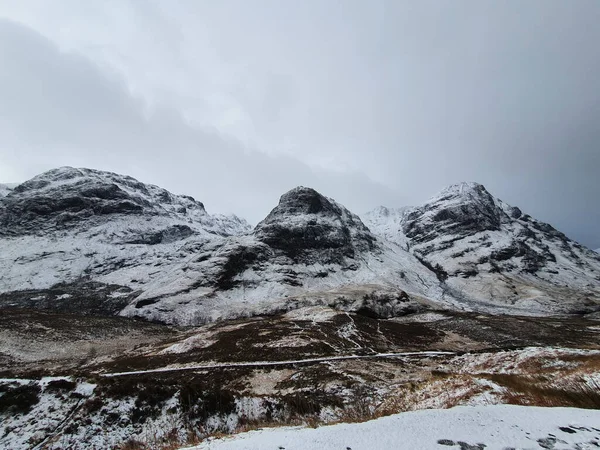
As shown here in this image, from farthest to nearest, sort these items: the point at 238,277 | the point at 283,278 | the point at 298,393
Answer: the point at 283,278
the point at 238,277
the point at 298,393

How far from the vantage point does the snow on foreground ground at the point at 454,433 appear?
9703 mm

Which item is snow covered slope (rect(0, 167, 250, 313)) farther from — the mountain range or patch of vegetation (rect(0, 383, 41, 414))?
patch of vegetation (rect(0, 383, 41, 414))

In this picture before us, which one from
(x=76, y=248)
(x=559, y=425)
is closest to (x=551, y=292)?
(x=559, y=425)

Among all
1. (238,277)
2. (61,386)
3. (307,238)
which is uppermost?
(307,238)

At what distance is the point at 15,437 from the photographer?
18766 mm

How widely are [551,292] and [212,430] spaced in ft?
602

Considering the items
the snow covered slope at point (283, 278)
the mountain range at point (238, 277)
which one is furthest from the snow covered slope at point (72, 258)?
the snow covered slope at point (283, 278)

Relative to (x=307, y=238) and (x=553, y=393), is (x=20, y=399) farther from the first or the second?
(x=307, y=238)

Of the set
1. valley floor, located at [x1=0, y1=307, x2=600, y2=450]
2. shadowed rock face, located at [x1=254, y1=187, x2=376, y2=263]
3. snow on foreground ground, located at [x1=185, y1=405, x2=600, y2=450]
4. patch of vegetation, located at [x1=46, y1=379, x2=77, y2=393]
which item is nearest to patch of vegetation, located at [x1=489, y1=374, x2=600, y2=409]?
valley floor, located at [x1=0, y1=307, x2=600, y2=450]

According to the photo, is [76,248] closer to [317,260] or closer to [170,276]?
[170,276]

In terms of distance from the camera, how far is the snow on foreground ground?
970 centimetres

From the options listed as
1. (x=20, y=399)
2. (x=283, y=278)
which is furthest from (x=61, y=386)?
(x=283, y=278)

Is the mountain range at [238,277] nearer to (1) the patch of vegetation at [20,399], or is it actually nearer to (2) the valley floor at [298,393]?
(2) the valley floor at [298,393]

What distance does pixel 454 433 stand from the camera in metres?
10.5
